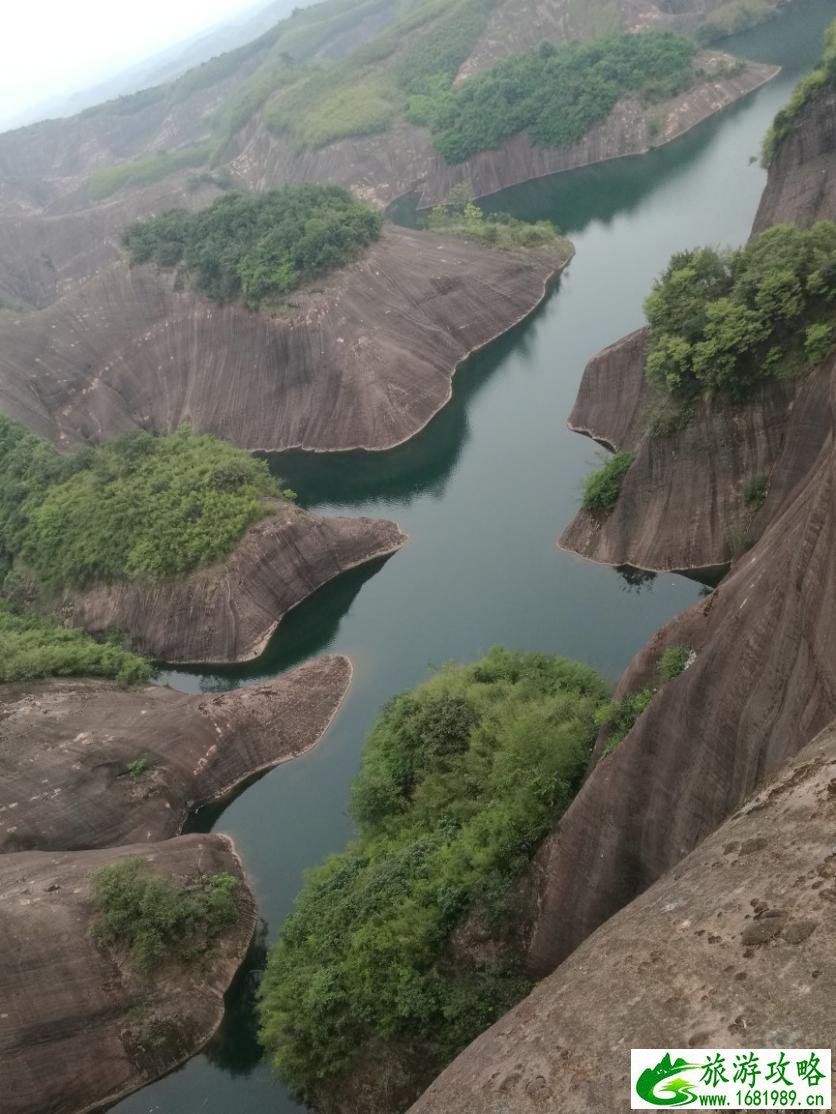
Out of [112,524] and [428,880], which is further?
[112,524]

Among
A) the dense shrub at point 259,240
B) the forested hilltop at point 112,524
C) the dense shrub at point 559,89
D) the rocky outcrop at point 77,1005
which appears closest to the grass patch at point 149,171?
the dense shrub at point 559,89

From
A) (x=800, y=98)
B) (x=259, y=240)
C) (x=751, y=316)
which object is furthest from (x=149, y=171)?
(x=751, y=316)

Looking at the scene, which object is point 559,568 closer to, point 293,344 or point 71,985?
point 71,985

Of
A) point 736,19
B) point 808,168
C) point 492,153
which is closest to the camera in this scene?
point 808,168

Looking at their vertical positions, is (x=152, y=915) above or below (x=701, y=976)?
below

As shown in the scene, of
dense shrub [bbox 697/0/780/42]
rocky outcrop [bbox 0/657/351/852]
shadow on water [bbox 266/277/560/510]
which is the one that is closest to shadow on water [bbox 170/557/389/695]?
rocky outcrop [bbox 0/657/351/852]

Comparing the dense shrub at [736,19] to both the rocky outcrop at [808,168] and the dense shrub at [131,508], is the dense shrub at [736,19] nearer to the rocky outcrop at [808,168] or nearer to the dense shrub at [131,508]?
the rocky outcrop at [808,168]

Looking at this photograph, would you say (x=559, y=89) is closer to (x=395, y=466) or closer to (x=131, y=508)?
(x=395, y=466)

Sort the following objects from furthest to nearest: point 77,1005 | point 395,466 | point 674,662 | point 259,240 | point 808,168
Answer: point 259,240 → point 395,466 → point 808,168 → point 77,1005 → point 674,662

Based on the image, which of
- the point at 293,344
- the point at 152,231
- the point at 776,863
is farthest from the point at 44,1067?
the point at 152,231

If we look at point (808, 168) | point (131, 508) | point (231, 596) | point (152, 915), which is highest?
point (808, 168)
